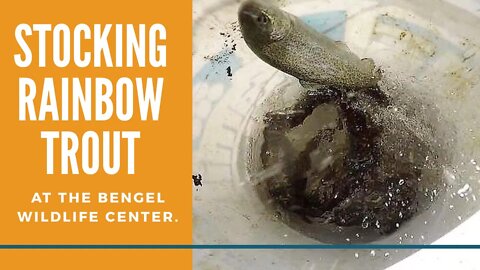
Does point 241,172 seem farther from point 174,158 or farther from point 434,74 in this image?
point 434,74

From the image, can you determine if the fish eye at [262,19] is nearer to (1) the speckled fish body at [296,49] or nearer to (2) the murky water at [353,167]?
(1) the speckled fish body at [296,49]

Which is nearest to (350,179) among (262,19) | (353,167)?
(353,167)

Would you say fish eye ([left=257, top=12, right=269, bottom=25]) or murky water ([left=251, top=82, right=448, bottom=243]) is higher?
fish eye ([left=257, top=12, right=269, bottom=25])

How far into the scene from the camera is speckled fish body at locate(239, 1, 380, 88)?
657 mm

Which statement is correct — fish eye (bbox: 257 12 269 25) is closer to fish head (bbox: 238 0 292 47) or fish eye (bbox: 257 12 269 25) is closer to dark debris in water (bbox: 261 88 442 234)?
fish head (bbox: 238 0 292 47)

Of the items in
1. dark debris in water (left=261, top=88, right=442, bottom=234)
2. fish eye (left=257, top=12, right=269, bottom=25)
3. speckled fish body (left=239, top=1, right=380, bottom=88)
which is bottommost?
dark debris in water (left=261, top=88, right=442, bottom=234)

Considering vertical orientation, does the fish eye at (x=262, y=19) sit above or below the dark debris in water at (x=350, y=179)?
above

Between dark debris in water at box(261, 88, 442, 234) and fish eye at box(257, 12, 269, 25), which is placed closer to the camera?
fish eye at box(257, 12, 269, 25)

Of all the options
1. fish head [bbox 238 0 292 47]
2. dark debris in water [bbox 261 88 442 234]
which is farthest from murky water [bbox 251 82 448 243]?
fish head [bbox 238 0 292 47]

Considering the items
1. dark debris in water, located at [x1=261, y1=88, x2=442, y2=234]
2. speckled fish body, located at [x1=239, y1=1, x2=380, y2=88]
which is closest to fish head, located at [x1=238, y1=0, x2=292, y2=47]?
speckled fish body, located at [x1=239, y1=1, x2=380, y2=88]

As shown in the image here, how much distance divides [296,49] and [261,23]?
105 mm

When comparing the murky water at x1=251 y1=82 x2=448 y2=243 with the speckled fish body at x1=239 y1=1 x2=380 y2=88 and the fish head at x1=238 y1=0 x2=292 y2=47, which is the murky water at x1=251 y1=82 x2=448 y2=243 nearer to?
the speckled fish body at x1=239 y1=1 x2=380 y2=88

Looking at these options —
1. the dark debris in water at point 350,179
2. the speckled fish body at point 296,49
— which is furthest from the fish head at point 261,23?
the dark debris in water at point 350,179

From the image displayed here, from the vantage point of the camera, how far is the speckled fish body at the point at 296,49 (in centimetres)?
66
